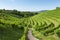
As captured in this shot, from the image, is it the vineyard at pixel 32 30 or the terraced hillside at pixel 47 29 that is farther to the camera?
the vineyard at pixel 32 30

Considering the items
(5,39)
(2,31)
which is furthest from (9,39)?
(2,31)

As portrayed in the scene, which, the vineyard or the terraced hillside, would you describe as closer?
the terraced hillside

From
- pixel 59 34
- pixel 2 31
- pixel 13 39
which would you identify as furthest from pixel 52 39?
pixel 2 31

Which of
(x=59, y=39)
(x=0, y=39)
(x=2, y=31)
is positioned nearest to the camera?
(x=59, y=39)

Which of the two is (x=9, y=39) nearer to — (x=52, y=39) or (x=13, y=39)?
(x=13, y=39)

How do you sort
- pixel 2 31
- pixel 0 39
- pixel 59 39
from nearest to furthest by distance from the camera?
pixel 59 39 < pixel 0 39 < pixel 2 31

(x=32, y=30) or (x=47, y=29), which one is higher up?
(x=47, y=29)

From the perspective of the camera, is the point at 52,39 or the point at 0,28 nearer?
the point at 52,39

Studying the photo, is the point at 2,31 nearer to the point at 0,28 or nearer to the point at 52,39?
the point at 0,28

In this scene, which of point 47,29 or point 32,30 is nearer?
point 47,29
